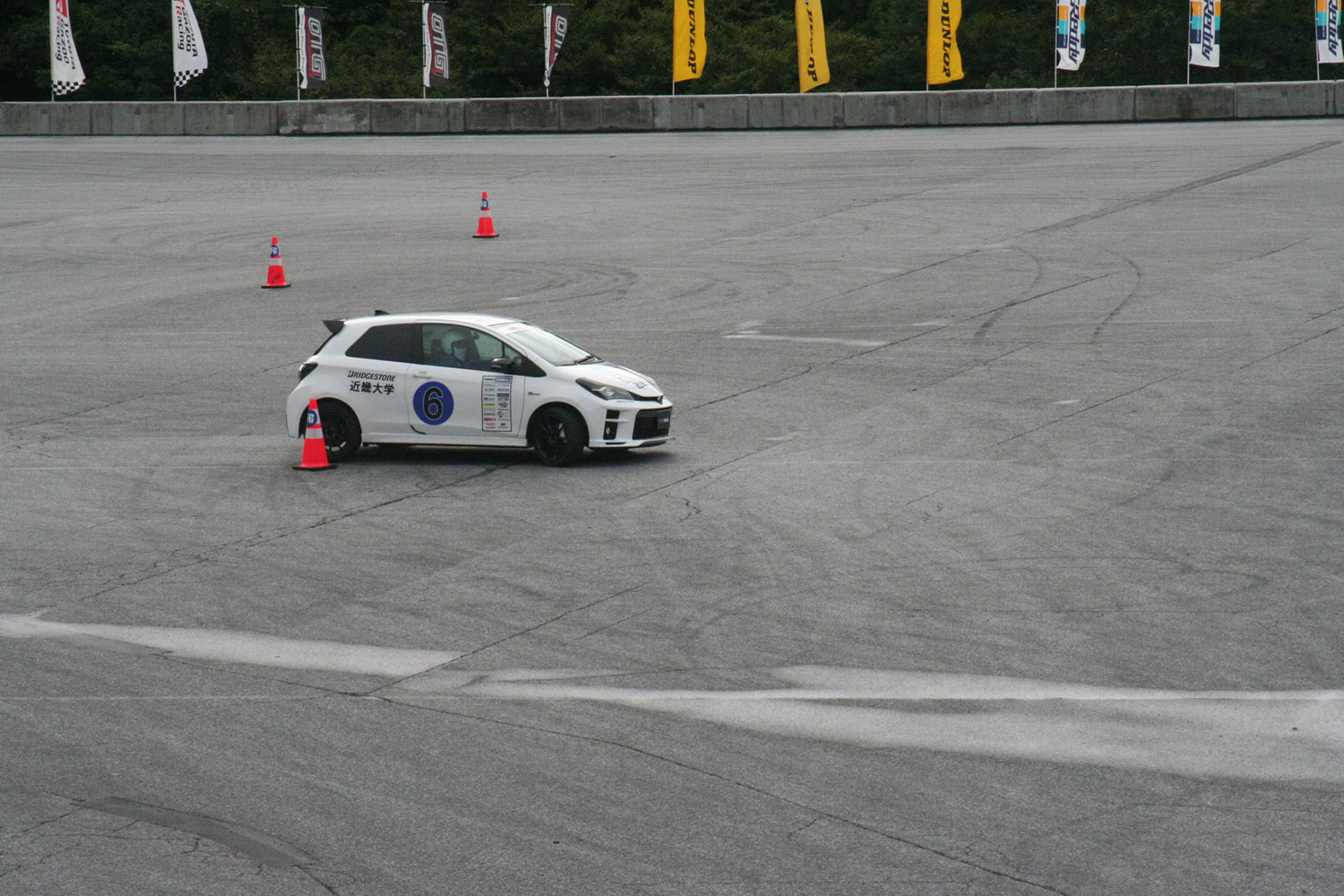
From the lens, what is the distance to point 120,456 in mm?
15070

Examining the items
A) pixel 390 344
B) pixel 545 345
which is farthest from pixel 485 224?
pixel 545 345

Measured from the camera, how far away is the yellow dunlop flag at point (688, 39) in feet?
146

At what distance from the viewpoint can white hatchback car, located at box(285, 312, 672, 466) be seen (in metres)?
14.5

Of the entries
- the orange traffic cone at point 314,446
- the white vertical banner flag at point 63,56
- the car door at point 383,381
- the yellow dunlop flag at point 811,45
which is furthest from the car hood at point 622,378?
the white vertical banner flag at point 63,56

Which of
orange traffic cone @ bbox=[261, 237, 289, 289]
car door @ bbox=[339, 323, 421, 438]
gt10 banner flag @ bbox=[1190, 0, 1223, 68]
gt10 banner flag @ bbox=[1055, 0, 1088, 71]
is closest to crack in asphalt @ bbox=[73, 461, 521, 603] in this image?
car door @ bbox=[339, 323, 421, 438]

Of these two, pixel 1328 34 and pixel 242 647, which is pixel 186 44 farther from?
pixel 242 647

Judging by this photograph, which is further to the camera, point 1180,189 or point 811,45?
point 811,45

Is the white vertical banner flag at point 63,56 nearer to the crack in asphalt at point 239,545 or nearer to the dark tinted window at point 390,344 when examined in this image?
the dark tinted window at point 390,344

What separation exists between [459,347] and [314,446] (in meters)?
1.66

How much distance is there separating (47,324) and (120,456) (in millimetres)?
8446

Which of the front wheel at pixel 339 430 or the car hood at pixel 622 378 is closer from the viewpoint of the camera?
the car hood at pixel 622 378

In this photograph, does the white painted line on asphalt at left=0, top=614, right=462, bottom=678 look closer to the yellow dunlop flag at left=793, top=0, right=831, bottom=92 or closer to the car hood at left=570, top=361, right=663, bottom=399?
the car hood at left=570, top=361, right=663, bottom=399

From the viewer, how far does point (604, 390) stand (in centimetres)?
1447

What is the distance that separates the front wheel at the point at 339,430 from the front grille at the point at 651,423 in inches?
109
